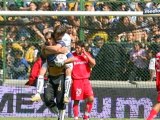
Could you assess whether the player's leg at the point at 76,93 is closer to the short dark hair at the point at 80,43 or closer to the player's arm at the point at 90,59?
the player's arm at the point at 90,59

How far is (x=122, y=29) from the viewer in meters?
16.6

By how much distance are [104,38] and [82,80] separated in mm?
1349

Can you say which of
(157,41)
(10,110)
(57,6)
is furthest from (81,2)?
(10,110)

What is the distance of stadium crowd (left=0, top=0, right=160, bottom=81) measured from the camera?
54.6 ft

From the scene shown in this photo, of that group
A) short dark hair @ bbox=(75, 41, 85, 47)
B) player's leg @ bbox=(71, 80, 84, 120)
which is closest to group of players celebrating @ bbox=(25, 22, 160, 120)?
short dark hair @ bbox=(75, 41, 85, 47)

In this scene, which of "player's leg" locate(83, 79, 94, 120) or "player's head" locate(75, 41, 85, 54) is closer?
"player's head" locate(75, 41, 85, 54)

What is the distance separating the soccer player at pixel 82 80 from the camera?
1599cm

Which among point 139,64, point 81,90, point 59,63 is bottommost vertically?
point 81,90

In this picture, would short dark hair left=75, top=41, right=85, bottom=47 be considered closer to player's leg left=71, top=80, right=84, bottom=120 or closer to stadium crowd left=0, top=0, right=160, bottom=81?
stadium crowd left=0, top=0, right=160, bottom=81

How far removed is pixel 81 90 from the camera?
16094 millimetres

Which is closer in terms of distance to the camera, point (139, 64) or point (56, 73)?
point (56, 73)

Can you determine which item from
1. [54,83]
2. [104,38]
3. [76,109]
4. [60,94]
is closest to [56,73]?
[54,83]

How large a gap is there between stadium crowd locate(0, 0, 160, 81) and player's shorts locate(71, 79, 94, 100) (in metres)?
1.03

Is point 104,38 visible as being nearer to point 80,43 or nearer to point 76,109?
point 80,43
